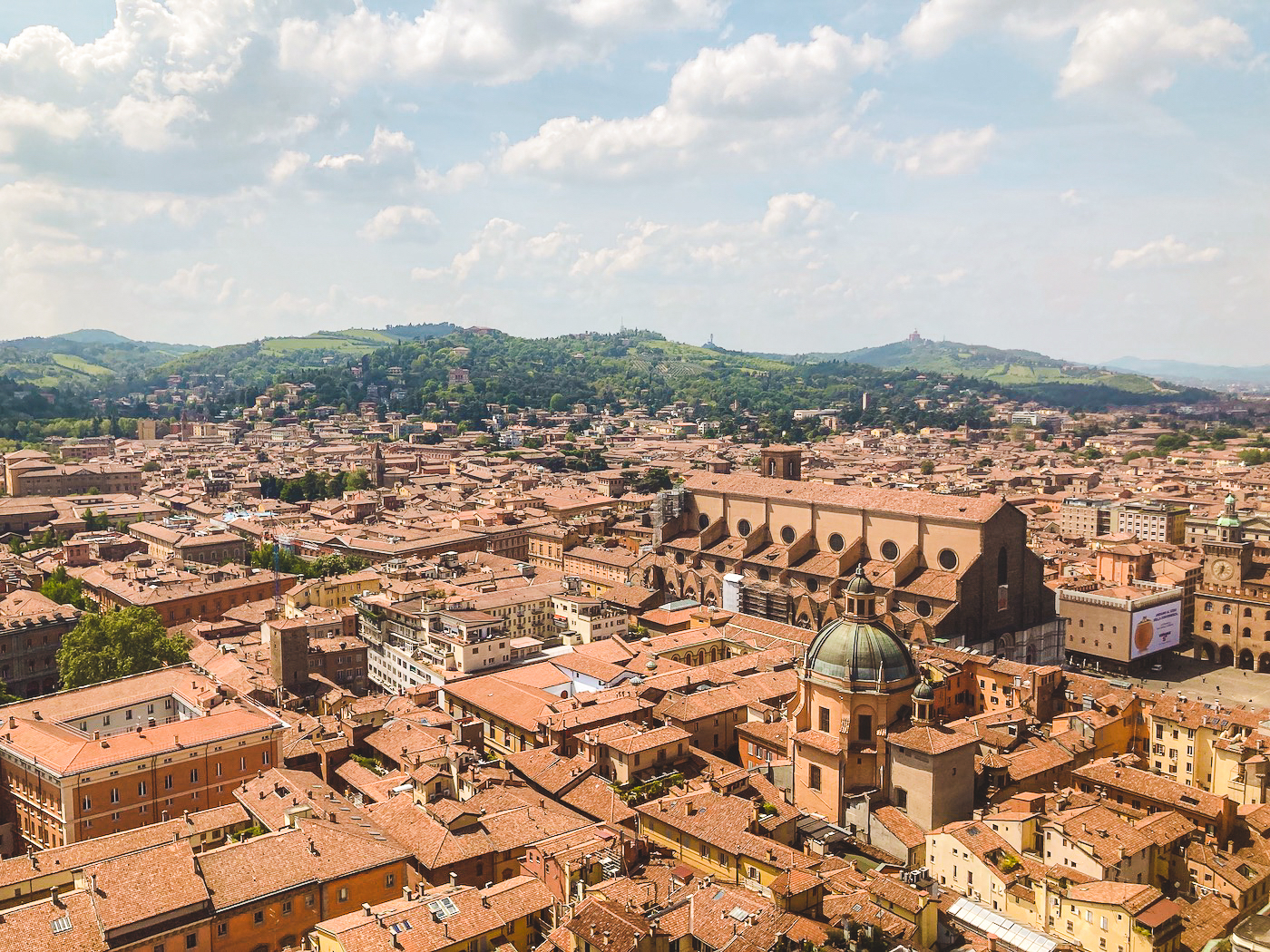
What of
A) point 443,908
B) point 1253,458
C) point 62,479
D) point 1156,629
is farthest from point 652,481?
point 443,908

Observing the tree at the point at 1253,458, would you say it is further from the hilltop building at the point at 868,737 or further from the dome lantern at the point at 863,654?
the hilltop building at the point at 868,737

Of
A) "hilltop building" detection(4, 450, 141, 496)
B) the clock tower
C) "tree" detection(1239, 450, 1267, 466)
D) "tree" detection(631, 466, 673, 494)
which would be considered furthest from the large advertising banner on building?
"hilltop building" detection(4, 450, 141, 496)

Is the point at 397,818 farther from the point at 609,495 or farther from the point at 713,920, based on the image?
the point at 609,495

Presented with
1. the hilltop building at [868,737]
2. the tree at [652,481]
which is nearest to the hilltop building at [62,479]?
the tree at [652,481]

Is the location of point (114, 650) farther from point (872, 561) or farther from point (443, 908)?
point (872, 561)

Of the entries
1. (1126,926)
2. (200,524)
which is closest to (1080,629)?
(1126,926)

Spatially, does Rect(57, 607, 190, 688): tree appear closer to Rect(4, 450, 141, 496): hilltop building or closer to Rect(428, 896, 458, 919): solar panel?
Rect(428, 896, 458, 919): solar panel
